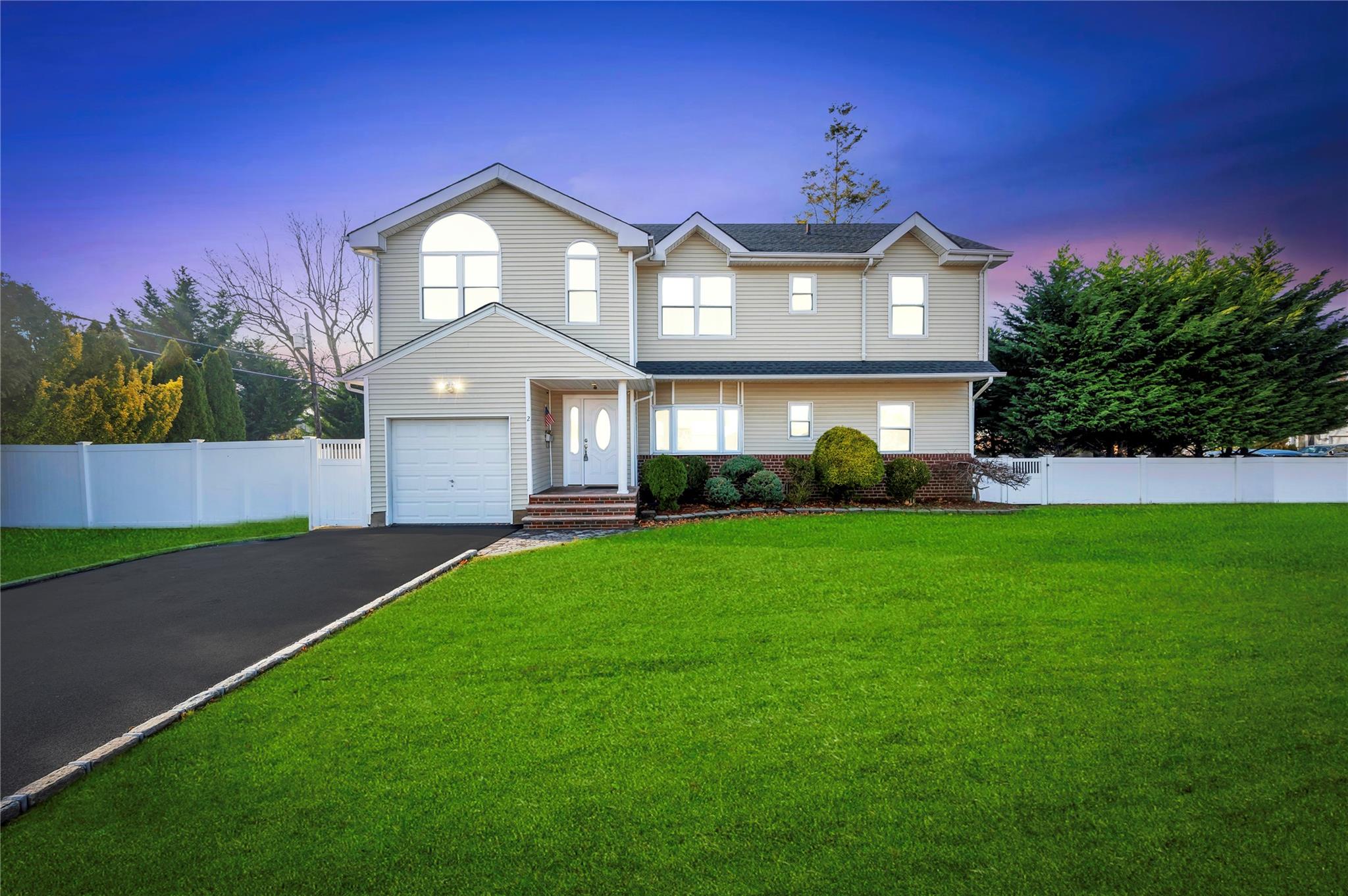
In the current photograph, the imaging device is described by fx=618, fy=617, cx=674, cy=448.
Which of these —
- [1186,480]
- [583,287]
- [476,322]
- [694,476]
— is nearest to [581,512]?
[694,476]

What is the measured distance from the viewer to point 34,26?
1377cm

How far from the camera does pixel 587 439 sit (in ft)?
55.5

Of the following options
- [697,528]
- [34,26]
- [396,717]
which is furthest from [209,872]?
[34,26]

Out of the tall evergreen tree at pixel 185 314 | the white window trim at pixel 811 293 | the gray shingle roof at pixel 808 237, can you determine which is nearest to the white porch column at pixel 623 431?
the gray shingle roof at pixel 808 237

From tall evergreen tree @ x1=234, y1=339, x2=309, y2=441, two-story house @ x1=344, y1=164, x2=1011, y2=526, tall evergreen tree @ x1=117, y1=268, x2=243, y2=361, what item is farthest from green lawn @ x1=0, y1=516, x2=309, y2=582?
tall evergreen tree @ x1=117, y1=268, x2=243, y2=361

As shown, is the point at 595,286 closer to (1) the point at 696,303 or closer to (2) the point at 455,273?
(1) the point at 696,303

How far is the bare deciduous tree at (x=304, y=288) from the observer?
28062 mm

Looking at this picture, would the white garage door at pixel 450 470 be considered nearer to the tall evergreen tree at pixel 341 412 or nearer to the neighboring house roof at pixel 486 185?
the neighboring house roof at pixel 486 185

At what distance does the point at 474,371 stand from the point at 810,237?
1085cm

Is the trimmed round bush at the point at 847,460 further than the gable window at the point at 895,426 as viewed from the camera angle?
No

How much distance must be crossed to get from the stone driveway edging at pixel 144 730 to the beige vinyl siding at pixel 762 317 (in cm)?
1203

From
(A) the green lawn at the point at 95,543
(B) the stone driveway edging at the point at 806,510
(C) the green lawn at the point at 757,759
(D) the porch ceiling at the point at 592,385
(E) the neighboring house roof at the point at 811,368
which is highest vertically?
(E) the neighboring house roof at the point at 811,368

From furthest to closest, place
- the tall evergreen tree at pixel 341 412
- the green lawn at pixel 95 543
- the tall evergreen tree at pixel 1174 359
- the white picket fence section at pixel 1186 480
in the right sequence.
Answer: the tall evergreen tree at pixel 341 412
the tall evergreen tree at pixel 1174 359
the white picket fence section at pixel 1186 480
the green lawn at pixel 95 543

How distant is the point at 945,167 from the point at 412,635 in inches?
1073
